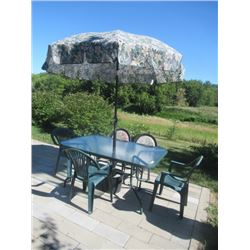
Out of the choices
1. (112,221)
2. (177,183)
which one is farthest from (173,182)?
(112,221)

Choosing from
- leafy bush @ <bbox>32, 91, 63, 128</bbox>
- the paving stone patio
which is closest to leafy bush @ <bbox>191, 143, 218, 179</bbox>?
the paving stone patio

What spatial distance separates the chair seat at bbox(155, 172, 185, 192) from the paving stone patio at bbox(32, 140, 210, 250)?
0.41 m

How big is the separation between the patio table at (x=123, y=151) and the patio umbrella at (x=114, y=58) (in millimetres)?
1070

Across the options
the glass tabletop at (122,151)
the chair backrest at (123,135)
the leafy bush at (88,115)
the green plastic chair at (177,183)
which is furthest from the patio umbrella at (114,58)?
the leafy bush at (88,115)

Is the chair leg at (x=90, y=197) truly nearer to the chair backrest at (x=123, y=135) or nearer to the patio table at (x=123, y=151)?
the patio table at (x=123, y=151)

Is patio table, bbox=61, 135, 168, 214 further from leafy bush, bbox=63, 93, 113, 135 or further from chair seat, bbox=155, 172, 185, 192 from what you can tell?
leafy bush, bbox=63, 93, 113, 135

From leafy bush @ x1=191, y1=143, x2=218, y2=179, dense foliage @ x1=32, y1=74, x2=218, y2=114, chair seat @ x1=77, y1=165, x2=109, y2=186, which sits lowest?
leafy bush @ x1=191, y1=143, x2=218, y2=179

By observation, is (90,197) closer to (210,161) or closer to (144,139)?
(144,139)

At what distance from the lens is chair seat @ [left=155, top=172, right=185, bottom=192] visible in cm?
321

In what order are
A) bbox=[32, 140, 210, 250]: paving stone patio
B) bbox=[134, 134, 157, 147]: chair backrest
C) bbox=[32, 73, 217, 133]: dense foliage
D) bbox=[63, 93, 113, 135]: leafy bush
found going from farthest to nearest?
bbox=[32, 73, 217, 133]: dense foliage, bbox=[63, 93, 113, 135]: leafy bush, bbox=[134, 134, 157, 147]: chair backrest, bbox=[32, 140, 210, 250]: paving stone patio

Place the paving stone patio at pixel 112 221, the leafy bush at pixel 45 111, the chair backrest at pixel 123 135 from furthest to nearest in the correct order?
the leafy bush at pixel 45 111
the chair backrest at pixel 123 135
the paving stone patio at pixel 112 221

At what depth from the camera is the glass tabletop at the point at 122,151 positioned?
3293mm
